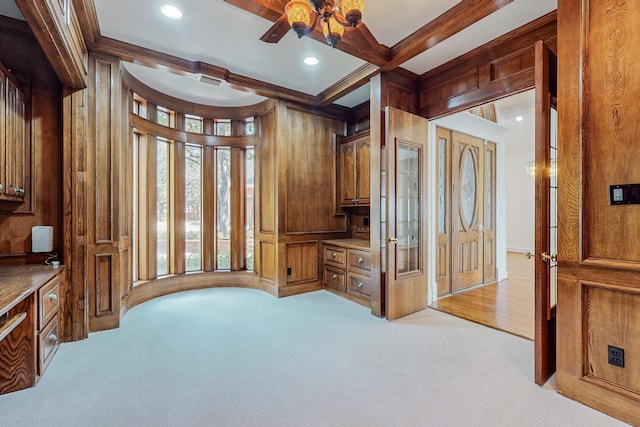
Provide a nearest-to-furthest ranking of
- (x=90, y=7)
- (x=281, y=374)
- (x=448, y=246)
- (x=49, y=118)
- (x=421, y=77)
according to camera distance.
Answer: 1. (x=281, y=374)
2. (x=90, y=7)
3. (x=49, y=118)
4. (x=421, y=77)
5. (x=448, y=246)

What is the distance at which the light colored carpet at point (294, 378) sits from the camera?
173cm

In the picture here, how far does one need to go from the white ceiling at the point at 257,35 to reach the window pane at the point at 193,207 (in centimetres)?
111

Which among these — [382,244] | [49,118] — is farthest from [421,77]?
[49,118]

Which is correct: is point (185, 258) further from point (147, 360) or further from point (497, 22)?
point (497, 22)

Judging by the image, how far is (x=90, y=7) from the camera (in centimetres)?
238

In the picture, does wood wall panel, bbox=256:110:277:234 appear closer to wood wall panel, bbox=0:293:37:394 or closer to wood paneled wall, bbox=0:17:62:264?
wood paneled wall, bbox=0:17:62:264

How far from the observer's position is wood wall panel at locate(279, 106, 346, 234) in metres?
4.28

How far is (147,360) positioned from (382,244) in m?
Result: 2.51

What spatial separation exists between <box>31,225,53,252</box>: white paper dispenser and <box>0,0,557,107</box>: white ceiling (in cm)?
184

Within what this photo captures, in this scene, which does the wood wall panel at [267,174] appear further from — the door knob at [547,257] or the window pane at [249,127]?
the door knob at [547,257]

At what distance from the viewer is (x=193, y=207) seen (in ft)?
15.1

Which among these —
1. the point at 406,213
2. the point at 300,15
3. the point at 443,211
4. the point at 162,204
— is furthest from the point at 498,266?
the point at 162,204

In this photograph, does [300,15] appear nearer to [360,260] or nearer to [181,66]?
[181,66]

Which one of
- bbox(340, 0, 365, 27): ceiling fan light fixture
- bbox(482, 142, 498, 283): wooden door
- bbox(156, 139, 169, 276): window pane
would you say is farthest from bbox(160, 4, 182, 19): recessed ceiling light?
bbox(482, 142, 498, 283): wooden door
